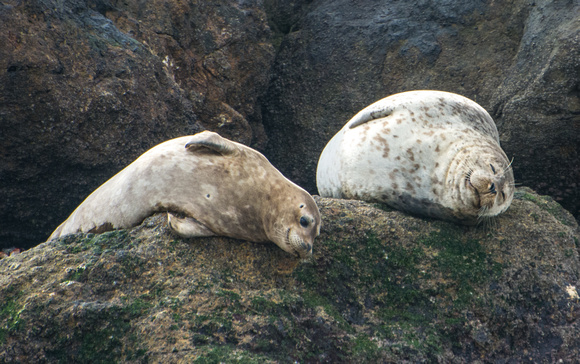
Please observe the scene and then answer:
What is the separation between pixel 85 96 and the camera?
4344 mm

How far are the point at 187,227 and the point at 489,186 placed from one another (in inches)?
79.1

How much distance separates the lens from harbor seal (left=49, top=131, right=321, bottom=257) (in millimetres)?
3199

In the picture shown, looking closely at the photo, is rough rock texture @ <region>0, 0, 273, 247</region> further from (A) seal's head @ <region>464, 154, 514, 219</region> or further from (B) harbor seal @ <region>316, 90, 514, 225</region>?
(A) seal's head @ <region>464, 154, 514, 219</region>

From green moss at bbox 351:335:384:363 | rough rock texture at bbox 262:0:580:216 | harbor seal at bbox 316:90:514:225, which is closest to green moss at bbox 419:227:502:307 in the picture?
harbor seal at bbox 316:90:514:225

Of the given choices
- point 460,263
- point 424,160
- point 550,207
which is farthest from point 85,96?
point 550,207

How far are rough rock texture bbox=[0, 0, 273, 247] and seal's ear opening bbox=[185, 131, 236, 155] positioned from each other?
4.30 ft

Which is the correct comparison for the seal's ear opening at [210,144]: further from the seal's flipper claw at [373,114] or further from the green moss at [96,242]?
the seal's flipper claw at [373,114]

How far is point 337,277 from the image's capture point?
320cm

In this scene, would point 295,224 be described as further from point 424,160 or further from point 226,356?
point 424,160

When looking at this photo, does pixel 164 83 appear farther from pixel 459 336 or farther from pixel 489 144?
pixel 459 336

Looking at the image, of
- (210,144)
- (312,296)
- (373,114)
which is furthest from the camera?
(373,114)

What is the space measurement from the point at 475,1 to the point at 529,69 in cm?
145

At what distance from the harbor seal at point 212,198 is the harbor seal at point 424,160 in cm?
90

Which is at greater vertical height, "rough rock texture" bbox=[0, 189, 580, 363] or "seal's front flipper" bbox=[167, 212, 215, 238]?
"seal's front flipper" bbox=[167, 212, 215, 238]
